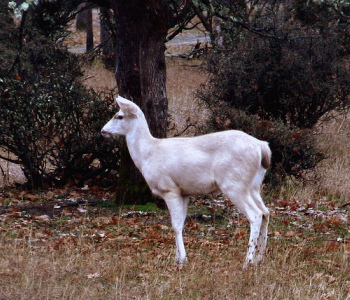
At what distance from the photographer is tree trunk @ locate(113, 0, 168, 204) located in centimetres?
Answer: 1043

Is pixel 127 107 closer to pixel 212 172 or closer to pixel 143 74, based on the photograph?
pixel 212 172

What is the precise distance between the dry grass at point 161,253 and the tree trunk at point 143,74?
684 mm

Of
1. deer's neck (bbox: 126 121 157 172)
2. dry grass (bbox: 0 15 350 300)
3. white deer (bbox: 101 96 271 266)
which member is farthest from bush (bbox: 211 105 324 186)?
white deer (bbox: 101 96 271 266)

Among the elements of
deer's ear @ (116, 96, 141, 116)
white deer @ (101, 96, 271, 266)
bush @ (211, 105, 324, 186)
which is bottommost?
bush @ (211, 105, 324, 186)

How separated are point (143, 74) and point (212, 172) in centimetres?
358

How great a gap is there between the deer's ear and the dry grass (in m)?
1.71

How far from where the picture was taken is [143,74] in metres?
10.5

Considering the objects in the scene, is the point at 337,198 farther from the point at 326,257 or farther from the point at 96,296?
the point at 96,296

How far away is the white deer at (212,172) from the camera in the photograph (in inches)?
286

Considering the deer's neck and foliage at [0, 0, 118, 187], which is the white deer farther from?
foliage at [0, 0, 118, 187]

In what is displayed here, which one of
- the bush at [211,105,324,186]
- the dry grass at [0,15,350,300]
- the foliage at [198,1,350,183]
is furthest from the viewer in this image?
the foliage at [198,1,350,183]

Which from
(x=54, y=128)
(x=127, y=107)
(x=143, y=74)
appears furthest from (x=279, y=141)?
(x=127, y=107)

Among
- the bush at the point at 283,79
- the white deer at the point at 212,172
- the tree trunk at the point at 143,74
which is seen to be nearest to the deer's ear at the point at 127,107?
the white deer at the point at 212,172

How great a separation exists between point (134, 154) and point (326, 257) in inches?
107
